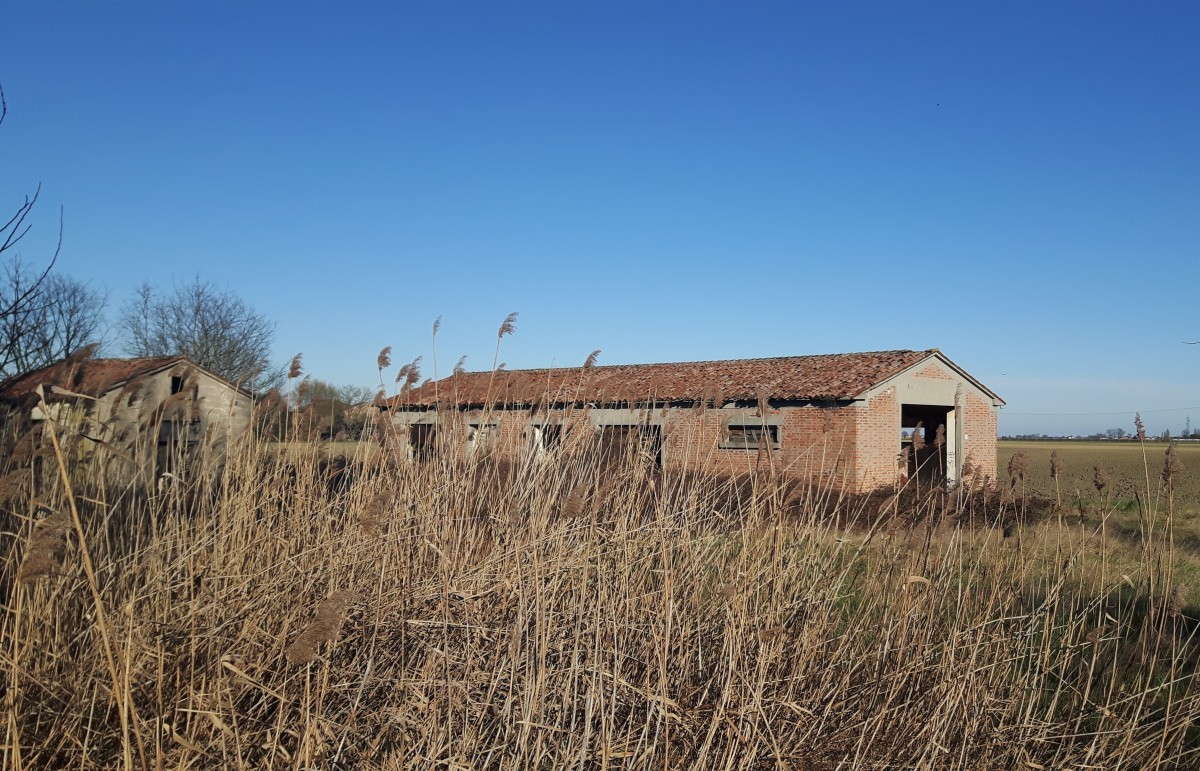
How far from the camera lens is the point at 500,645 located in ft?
8.19

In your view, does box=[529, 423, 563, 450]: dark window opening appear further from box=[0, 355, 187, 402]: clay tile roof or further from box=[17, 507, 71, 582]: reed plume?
box=[17, 507, 71, 582]: reed plume

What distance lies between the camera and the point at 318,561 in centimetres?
287

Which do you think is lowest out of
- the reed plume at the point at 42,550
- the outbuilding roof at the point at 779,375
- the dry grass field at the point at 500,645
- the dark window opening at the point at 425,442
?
the dry grass field at the point at 500,645

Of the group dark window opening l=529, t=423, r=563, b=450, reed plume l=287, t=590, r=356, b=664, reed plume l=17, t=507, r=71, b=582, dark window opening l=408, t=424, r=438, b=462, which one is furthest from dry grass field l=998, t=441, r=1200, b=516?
reed plume l=17, t=507, r=71, b=582

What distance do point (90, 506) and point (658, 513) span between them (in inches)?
99.7

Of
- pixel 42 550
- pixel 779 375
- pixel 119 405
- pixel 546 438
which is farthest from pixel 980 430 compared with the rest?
pixel 42 550

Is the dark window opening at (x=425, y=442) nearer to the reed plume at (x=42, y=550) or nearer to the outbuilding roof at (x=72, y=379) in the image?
the outbuilding roof at (x=72, y=379)

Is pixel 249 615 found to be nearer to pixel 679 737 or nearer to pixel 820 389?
pixel 679 737

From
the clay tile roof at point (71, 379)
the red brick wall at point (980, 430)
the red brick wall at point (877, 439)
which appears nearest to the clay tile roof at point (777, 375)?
the red brick wall at point (877, 439)

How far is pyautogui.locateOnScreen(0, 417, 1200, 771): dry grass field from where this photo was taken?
2.20 m

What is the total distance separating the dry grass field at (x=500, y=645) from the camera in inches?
86.4

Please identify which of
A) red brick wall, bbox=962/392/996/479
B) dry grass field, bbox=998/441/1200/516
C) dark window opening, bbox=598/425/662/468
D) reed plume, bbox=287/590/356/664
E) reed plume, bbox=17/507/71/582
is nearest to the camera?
reed plume, bbox=17/507/71/582

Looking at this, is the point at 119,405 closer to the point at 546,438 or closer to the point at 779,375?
the point at 546,438

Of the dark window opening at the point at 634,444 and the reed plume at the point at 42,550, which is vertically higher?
the dark window opening at the point at 634,444
